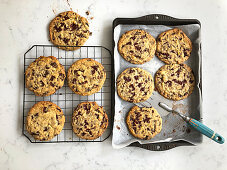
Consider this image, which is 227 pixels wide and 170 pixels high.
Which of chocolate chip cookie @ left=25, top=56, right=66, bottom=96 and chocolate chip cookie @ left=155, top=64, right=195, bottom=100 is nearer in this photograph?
chocolate chip cookie @ left=25, top=56, right=66, bottom=96

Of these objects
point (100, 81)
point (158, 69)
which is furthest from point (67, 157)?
point (158, 69)

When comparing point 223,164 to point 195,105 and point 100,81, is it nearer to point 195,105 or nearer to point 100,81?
point 195,105

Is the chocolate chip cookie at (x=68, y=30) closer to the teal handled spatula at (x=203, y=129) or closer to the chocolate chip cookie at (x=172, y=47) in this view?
the chocolate chip cookie at (x=172, y=47)

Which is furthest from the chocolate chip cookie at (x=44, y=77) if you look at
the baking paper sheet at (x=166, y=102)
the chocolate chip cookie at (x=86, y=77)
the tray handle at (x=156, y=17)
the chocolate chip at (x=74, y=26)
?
the tray handle at (x=156, y=17)

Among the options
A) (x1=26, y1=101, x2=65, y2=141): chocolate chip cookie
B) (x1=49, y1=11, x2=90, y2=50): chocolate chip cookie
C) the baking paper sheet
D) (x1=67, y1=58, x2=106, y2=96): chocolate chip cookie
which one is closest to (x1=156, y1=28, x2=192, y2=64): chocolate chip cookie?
the baking paper sheet

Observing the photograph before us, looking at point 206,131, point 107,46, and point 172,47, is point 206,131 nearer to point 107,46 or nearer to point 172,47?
point 172,47

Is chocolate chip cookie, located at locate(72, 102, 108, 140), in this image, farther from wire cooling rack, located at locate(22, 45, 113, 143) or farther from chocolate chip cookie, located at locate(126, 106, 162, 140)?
chocolate chip cookie, located at locate(126, 106, 162, 140)
